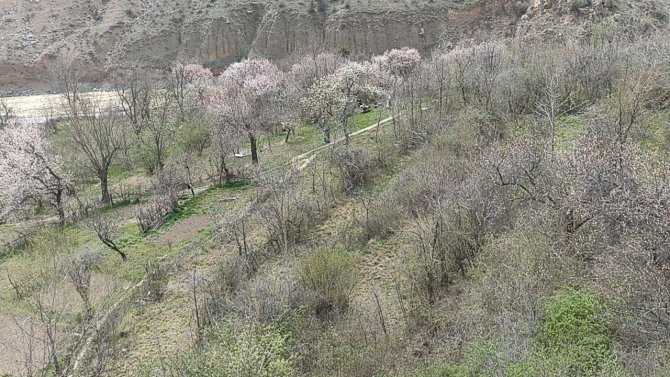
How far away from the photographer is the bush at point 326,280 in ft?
48.8

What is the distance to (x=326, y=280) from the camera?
14.9m

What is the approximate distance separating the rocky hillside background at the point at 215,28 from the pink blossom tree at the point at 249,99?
60.1 feet

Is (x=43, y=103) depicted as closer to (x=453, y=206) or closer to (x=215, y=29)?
(x=215, y=29)

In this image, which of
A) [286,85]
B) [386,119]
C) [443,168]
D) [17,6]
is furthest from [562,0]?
[17,6]

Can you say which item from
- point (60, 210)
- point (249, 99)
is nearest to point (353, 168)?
point (249, 99)

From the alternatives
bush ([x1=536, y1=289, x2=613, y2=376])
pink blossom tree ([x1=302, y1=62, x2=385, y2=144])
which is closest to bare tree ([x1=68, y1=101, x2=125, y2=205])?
pink blossom tree ([x1=302, y1=62, x2=385, y2=144])

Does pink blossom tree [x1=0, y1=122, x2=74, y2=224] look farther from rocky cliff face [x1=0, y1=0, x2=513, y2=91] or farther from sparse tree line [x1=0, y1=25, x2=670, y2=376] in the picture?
rocky cliff face [x1=0, y1=0, x2=513, y2=91]

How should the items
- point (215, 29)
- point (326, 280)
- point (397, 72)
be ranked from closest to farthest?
point (326, 280), point (397, 72), point (215, 29)

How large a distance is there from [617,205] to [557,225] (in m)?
1.90

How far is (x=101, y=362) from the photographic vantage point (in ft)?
49.1

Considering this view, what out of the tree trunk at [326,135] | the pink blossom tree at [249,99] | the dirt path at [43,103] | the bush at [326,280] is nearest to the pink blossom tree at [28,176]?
the pink blossom tree at [249,99]

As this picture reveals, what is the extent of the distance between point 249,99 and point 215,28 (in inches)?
1672

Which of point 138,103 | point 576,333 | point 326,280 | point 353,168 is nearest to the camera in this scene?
point 576,333

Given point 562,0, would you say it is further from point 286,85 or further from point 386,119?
point 286,85
